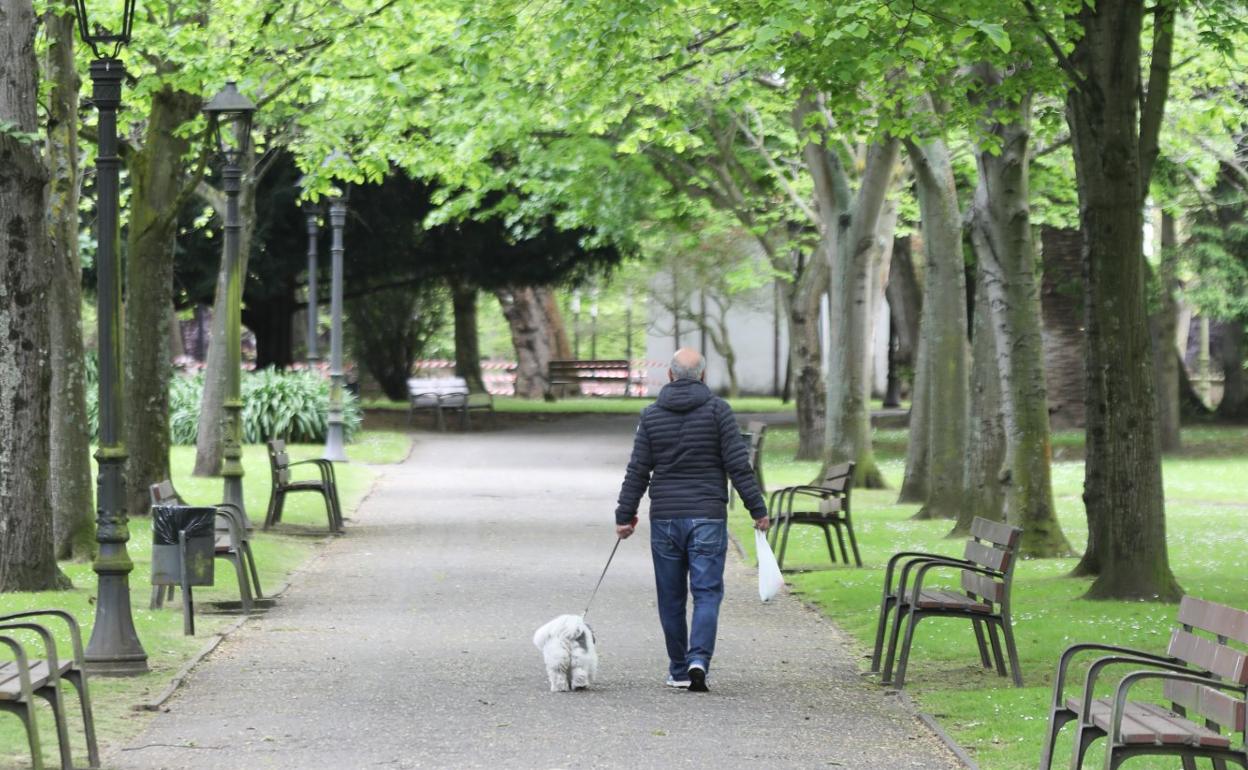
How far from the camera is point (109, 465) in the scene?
1060cm

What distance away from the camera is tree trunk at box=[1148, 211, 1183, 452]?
35562 millimetres

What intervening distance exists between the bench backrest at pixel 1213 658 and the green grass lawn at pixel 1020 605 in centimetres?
121

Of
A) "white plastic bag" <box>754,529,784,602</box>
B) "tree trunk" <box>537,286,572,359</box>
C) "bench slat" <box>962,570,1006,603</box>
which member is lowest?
"bench slat" <box>962,570,1006,603</box>

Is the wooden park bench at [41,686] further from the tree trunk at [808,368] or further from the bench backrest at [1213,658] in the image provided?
the tree trunk at [808,368]

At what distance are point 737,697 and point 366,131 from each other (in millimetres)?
14619

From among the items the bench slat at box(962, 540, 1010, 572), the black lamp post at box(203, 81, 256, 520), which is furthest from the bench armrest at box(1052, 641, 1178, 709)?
the black lamp post at box(203, 81, 256, 520)

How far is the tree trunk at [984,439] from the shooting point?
18812mm

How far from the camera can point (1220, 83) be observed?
2472 cm

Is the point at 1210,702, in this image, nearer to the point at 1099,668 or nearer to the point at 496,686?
the point at 1099,668

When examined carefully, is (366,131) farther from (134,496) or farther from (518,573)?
(518,573)

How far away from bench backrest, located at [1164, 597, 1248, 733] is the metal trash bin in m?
7.15

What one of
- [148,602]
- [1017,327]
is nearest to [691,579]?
[148,602]

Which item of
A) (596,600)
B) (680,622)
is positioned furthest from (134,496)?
(680,622)

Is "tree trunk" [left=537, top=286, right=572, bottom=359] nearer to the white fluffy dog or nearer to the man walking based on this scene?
the man walking
